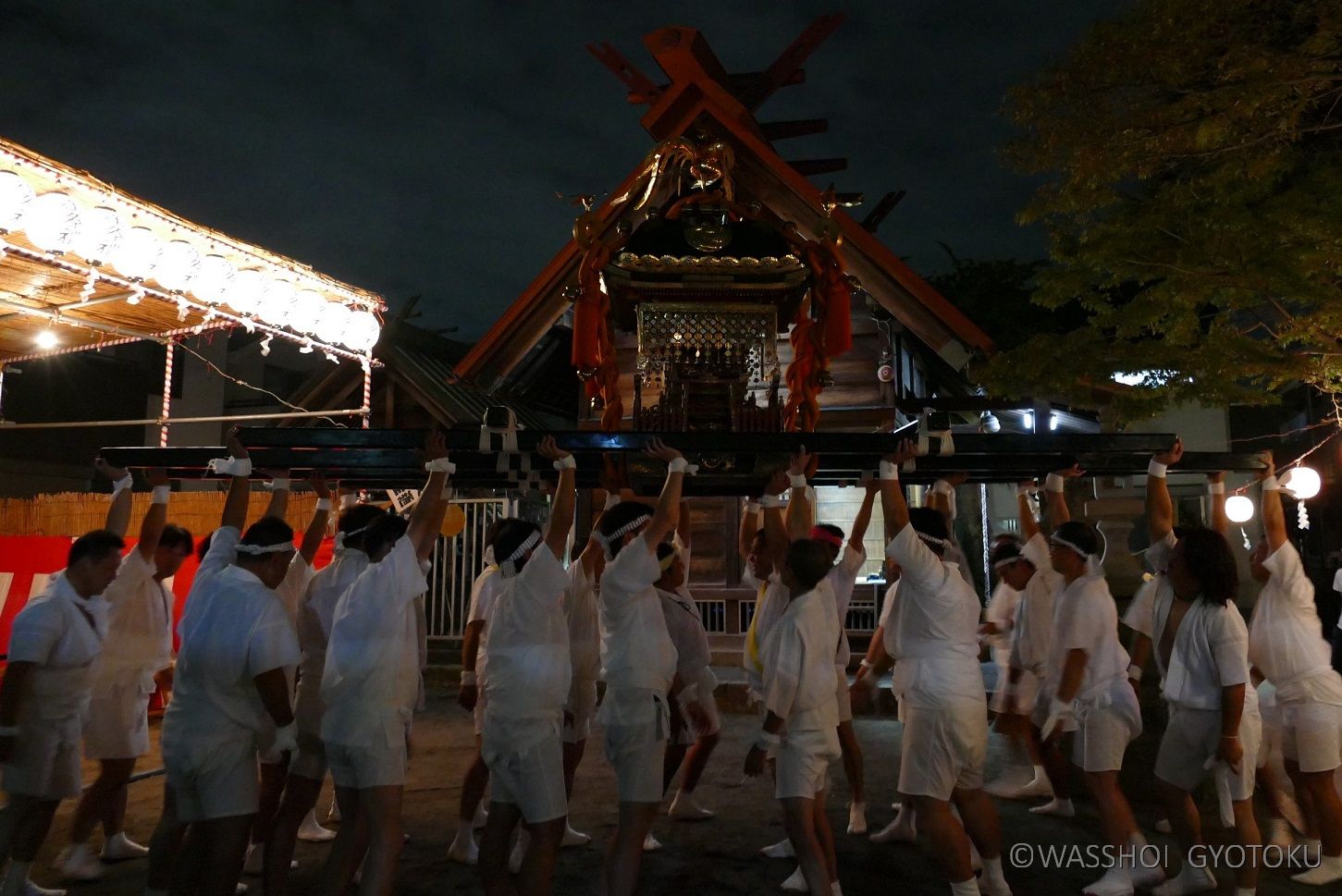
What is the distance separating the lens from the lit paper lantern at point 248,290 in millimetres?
7816

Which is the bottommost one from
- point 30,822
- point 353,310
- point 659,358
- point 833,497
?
point 30,822

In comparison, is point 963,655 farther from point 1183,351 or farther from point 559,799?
point 1183,351

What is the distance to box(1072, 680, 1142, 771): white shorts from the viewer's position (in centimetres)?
482

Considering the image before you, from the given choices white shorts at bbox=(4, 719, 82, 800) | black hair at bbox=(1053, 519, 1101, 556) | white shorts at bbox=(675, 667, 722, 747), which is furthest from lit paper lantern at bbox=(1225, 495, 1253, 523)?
white shorts at bbox=(4, 719, 82, 800)

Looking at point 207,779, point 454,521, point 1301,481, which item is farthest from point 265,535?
point 1301,481

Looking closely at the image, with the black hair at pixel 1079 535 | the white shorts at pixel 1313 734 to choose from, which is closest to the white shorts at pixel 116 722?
the black hair at pixel 1079 535

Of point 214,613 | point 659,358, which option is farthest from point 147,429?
point 214,613

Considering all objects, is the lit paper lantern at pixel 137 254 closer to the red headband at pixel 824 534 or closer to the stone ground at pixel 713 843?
the stone ground at pixel 713 843

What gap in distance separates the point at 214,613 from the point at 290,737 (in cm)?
76

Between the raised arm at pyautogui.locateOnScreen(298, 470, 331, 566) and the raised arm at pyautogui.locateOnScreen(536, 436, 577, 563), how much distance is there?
6.58ft

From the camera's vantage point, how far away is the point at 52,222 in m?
6.12

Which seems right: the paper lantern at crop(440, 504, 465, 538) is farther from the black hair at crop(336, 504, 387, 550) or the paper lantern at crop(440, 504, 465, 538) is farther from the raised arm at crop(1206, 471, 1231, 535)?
the raised arm at crop(1206, 471, 1231, 535)

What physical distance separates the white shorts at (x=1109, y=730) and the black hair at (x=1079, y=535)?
2.88 ft

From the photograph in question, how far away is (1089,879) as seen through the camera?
15.8 ft
